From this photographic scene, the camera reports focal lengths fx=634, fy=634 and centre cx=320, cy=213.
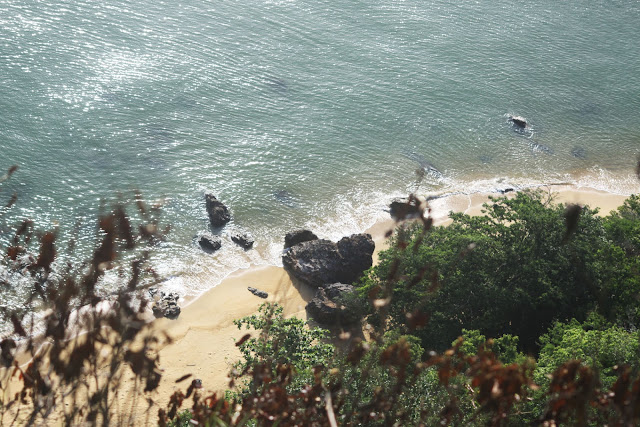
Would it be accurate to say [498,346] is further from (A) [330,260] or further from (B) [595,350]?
(A) [330,260]

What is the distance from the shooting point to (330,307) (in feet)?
91.4

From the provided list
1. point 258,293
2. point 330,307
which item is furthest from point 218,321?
point 330,307

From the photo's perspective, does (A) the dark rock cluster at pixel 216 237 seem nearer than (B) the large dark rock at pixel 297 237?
Yes

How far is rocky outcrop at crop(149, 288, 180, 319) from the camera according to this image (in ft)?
90.4

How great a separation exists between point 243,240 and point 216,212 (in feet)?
7.38

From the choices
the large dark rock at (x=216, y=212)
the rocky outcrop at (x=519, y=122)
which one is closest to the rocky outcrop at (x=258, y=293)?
the large dark rock at (x=216, y=212)

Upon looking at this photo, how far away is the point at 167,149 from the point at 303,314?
48.3 feet

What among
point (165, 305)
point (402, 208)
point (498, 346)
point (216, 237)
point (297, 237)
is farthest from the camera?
point (402, 208)

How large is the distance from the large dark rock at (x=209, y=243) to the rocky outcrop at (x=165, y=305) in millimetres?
4067

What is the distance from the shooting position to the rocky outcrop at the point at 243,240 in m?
32.7

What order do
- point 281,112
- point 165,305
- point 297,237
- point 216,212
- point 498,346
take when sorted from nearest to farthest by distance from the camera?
point 498,346 → point 165,305 → point 297,237 → point 216,212 → point 281,112

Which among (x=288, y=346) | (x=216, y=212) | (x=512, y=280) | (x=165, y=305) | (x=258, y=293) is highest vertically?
(x=512, y=280)

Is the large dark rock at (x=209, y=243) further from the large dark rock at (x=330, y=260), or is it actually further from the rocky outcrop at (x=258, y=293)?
the large dark rock at (x=330, y=260)

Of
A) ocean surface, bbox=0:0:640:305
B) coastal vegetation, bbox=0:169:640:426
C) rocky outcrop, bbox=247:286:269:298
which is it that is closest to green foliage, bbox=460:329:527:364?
coastal vegetation, bbox=0:169:640:426
